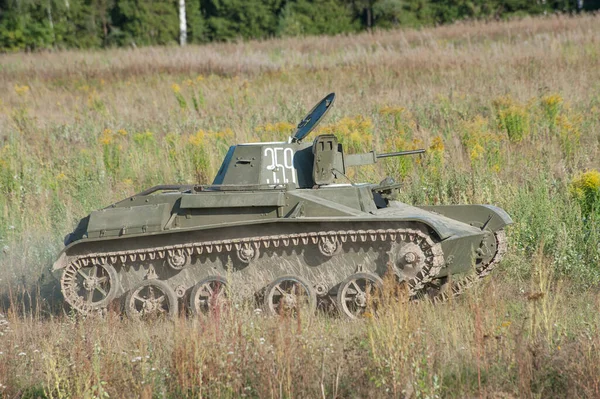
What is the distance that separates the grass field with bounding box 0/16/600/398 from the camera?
5.96 metres

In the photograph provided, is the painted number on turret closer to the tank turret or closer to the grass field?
the tank turret

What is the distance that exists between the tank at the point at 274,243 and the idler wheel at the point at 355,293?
0.03 feet

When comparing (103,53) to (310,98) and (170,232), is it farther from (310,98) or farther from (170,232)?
(170,232)

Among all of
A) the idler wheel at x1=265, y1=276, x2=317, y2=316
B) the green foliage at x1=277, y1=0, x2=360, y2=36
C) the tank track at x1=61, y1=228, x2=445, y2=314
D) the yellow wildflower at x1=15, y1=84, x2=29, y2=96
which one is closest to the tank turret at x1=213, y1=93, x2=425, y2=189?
the tank track at x1=61, y1=228, x2=445, y2=314

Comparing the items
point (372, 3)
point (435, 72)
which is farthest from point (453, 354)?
point (372, 3)

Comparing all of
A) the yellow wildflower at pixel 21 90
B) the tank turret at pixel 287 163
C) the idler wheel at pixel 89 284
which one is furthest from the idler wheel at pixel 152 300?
the yellow wildflower at pixel 21 90

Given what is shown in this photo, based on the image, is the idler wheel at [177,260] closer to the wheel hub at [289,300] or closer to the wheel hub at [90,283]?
the wheel hub at [90,283]

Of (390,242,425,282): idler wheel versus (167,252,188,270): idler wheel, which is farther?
(167,252,188,270): idler wheel

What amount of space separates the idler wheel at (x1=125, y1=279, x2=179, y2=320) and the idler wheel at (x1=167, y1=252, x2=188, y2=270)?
8.3 inches

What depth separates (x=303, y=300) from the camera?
7906 millimetres

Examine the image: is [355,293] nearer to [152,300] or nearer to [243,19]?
[152,300]

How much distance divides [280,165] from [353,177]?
3832 mm

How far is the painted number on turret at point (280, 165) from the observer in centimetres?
867

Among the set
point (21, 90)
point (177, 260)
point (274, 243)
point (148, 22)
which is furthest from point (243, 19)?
point (274, 243)
